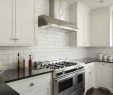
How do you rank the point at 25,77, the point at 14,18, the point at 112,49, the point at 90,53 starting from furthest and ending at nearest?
the point at 90,53 → the point at 112,49 → the point at 14,18 → the point at 25,77

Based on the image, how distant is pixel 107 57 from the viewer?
13.0 feet

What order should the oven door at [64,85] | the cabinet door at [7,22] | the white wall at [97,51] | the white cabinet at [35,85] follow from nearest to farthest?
1. the white cabinet at [35,85]
2. the cabinet door at [7,22]
3. the oven door at [64,85]
4. the white wall at [97,51]

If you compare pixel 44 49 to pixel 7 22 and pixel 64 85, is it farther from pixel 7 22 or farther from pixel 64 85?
pixel 7 22

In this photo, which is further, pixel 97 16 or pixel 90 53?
pixel 90 53

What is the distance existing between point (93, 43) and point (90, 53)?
Result: 514 millimetres

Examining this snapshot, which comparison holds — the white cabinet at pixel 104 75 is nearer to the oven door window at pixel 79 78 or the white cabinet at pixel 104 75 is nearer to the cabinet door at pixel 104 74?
the cabinet door at pixel 104 74

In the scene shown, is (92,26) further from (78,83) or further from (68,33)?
(78,83)

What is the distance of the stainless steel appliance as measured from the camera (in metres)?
2.19

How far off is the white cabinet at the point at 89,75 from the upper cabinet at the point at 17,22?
184cm

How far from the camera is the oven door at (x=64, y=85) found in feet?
7.17

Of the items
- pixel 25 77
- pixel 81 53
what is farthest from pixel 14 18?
pixel 81 53

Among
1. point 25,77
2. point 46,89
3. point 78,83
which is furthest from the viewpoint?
point 78,83

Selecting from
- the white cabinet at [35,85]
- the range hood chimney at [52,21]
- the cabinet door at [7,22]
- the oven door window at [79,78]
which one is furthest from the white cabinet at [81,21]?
the cabinet door at [7,22]

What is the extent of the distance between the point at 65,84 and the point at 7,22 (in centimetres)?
152
